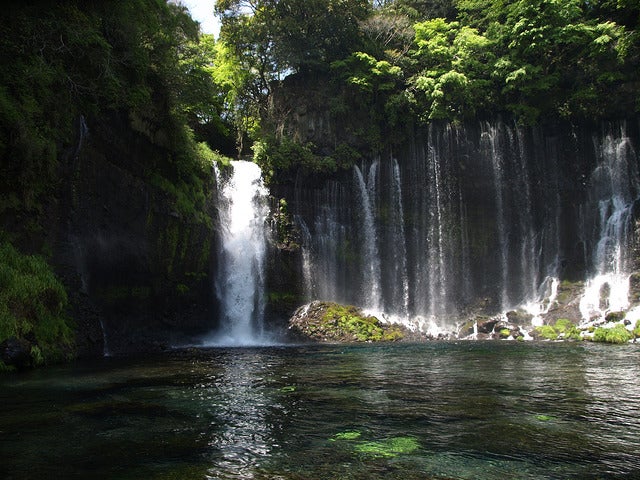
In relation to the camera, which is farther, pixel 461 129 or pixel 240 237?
pixel 461 129

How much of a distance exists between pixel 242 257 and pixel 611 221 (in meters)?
19.5

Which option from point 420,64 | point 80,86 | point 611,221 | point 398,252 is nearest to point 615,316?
point 611,221

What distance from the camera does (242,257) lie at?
A: 78.9ft

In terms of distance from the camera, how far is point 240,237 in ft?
80.0

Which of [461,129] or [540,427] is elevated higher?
[461,129]

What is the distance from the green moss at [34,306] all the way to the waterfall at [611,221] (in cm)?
2196

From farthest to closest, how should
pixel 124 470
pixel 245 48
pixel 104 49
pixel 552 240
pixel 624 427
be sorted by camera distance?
pixel 245 48 → pixel 552 240 → pixel 104 49 → pixel 624 427 → pixel 124 470

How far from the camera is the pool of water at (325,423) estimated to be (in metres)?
4.52

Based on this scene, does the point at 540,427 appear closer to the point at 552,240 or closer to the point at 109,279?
the point at 109,279

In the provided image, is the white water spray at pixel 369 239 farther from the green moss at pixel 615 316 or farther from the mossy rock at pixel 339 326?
the green moss at pixel 615 316

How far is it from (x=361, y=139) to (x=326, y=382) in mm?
21551

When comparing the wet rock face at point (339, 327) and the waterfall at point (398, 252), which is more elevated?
the waterfall at point (398, 252)

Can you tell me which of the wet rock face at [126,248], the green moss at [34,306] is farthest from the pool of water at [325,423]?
the wet rock face at [126,248]

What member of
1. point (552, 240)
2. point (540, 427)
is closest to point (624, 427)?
point (540, 427)
